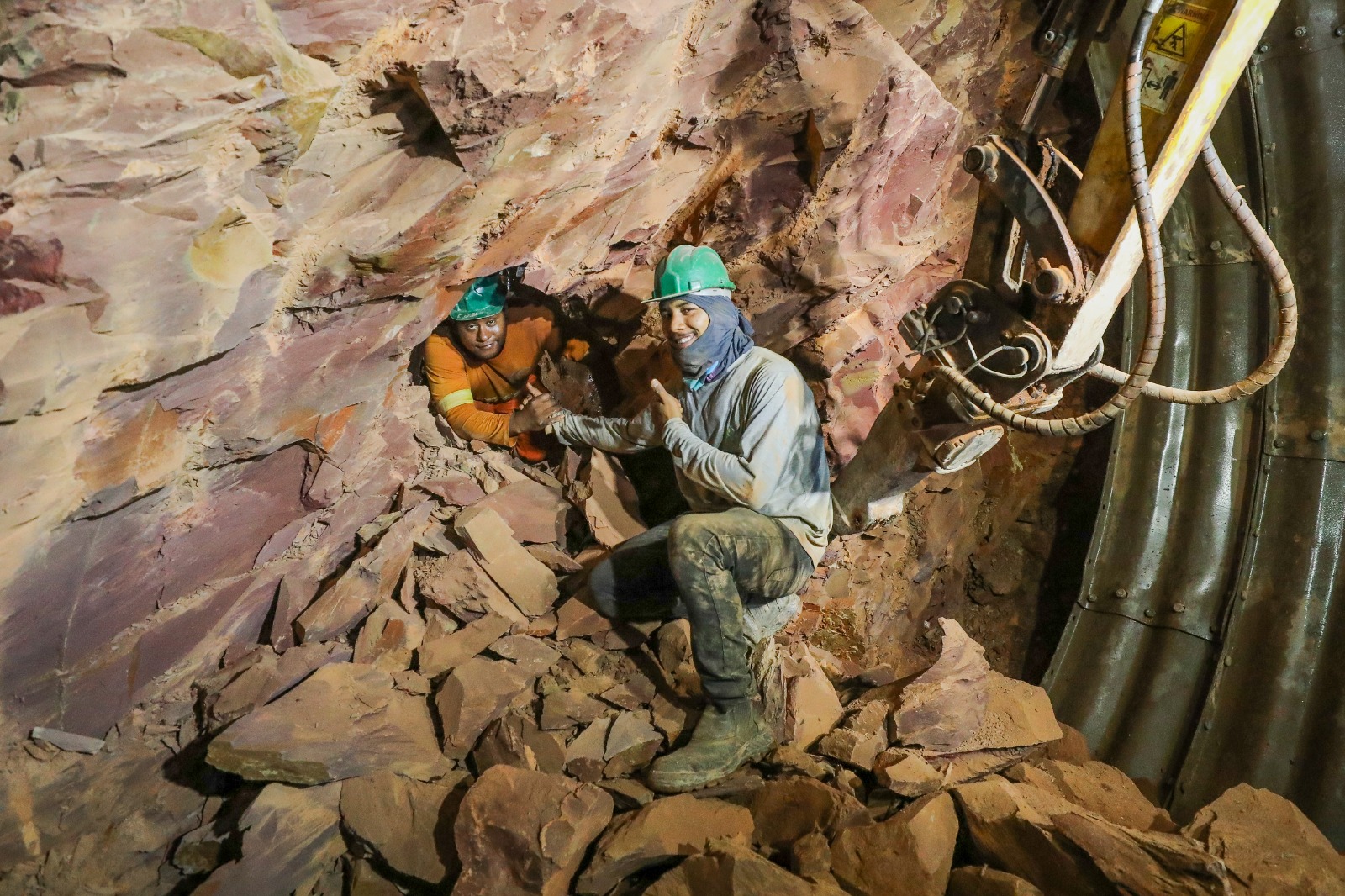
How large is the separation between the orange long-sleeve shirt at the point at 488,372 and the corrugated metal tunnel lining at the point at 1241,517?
3632 mm

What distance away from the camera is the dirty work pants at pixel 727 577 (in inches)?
123

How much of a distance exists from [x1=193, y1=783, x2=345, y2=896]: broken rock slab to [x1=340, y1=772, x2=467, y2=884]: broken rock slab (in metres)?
0.08

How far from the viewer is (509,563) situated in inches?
148

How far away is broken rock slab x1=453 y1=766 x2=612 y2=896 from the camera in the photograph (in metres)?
2.59

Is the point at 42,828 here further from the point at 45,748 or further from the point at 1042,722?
the point at 1042,722

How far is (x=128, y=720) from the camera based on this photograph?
130 inches

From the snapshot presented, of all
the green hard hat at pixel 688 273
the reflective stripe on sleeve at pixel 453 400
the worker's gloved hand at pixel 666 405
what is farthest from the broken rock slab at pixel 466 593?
the green hard hat at pixel 688 273

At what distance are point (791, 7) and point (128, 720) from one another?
4.34 meters

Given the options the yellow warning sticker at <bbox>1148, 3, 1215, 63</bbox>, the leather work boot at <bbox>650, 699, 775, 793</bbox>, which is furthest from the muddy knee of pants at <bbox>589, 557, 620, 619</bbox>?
the yellow warning sticker at <bbox>1148, 3, 1215, 63</bbox>

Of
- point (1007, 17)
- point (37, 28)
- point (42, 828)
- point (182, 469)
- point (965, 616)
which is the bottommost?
point (42, 828)

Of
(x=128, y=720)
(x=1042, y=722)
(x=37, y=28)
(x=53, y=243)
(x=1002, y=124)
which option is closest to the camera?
(x=37, y=28)

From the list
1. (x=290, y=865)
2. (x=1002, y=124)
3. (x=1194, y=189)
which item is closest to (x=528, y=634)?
(x=290, y=865)

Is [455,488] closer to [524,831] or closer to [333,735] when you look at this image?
[333,735]

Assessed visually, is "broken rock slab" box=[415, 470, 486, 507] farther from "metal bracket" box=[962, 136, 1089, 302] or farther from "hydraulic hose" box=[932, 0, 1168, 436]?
"hydraulic hose" box=[932, 0, 1168, 436]
